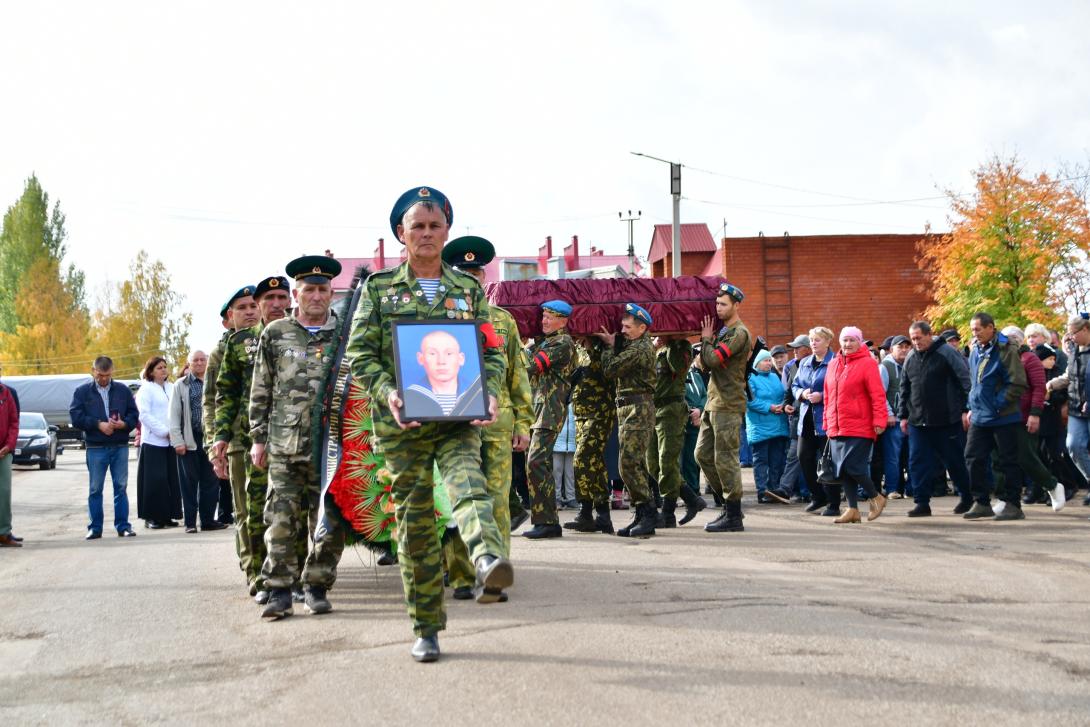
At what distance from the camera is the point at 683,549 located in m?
9.33

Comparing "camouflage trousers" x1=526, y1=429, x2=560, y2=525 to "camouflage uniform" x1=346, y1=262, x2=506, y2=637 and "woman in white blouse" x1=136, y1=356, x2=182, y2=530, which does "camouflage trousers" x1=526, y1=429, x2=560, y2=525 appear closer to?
"camouflage uniform" x1=346, y1=262, x2=506, y2=637

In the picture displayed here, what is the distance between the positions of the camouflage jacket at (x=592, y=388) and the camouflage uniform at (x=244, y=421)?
3.53 m

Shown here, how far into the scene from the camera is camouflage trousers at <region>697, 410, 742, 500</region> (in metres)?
10.7

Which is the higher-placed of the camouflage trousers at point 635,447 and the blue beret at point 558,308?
the blue beret at point 558,308

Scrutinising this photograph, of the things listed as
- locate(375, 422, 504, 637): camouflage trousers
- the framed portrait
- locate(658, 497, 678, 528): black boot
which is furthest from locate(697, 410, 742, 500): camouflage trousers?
the framed portrait

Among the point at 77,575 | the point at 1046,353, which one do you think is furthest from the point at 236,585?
the point at 1046,353

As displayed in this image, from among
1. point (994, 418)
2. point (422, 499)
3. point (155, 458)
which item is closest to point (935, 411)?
point (994, 418)

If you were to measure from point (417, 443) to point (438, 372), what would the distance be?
39 centimetres

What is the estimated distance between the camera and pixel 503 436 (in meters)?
7.62

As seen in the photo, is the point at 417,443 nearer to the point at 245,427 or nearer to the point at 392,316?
the point at 392,316

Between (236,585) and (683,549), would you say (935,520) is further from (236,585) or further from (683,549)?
(236,585)

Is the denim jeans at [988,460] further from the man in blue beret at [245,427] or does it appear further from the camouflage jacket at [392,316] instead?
the camouflage jacket at [392,316]

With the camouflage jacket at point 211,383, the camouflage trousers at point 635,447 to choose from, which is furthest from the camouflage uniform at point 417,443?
the camouflage trousers at point 635,447

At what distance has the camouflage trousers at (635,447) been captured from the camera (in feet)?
33.9
